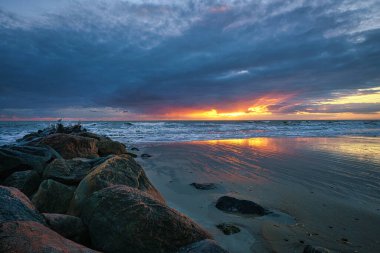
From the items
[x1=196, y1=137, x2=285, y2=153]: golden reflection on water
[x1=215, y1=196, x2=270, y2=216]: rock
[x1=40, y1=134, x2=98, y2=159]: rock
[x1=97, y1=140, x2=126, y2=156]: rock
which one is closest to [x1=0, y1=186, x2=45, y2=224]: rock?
[x1=215, y1=196, x2=270, y2=216]: rock

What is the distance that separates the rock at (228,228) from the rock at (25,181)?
3.49 meters

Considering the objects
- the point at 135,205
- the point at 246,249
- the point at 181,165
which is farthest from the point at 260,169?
the point at 135,205

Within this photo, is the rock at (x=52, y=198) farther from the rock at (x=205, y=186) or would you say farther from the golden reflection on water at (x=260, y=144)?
the golden reflection on water at (x=260, y=144)

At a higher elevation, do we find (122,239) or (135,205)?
(135,205)

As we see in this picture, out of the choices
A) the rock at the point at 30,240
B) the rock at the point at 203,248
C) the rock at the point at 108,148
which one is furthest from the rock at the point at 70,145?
the rock at the point at 203,248

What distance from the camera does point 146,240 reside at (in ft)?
8.33

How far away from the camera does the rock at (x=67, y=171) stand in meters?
4.57

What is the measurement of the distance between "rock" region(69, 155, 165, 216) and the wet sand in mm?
1179

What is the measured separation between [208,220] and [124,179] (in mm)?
1592

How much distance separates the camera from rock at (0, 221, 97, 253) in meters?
1.83

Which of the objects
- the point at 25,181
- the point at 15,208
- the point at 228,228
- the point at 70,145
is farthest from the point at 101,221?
A: the point at 70,145

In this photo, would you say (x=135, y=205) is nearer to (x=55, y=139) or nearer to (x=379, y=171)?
(x=55, y=139)

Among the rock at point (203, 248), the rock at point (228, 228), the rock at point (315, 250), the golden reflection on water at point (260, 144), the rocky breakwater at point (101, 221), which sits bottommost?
the rock at point (228, 228)

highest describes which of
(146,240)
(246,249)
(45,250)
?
(45,250)
